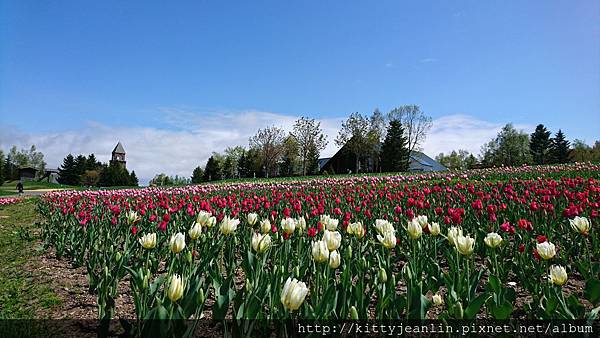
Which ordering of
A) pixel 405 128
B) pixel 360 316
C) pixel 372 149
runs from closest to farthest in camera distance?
pixel 360 316
pixel 372 149
pixel 405 128

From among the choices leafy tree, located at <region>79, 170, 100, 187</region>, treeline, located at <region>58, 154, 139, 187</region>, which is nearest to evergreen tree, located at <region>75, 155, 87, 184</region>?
treeline, located at <region>58, 154, 139, 187</region>

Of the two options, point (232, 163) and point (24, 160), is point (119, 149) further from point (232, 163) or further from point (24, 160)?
point (232, 163)

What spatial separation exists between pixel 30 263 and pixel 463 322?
542 cm

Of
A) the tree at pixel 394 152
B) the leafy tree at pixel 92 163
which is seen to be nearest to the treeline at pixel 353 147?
the tree at pixel 394 152

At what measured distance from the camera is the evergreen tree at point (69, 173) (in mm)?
67750

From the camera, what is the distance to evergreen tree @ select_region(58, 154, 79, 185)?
67.8 metres

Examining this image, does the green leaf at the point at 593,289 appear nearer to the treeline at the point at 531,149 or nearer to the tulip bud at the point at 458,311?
the tulip bud at the point at 458,311

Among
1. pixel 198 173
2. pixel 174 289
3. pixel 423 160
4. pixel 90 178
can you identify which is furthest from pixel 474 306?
pixel 198 173

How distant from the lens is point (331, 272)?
2828 mm

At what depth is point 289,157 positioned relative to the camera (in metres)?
59.2

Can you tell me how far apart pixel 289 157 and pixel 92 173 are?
3099 centimetres

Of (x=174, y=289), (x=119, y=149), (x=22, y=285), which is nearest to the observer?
(x=174, y=289)

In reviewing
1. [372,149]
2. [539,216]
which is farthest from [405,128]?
[539,216]

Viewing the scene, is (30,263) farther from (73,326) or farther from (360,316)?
(360,316)
